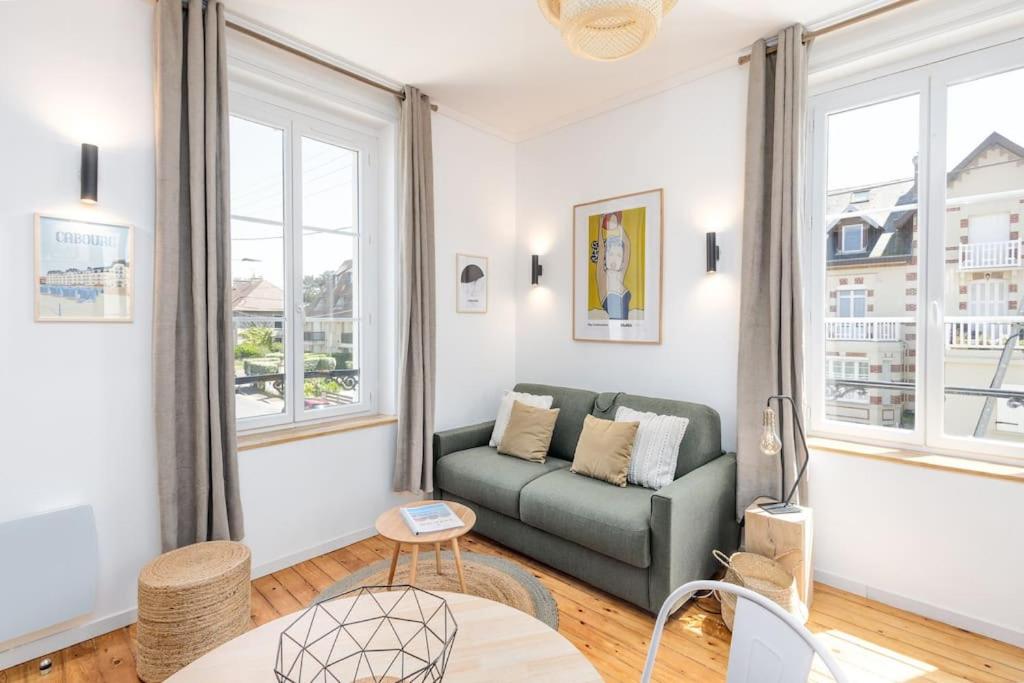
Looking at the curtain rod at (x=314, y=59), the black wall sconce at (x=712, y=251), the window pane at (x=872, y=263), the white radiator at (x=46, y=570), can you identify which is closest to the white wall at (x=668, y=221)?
the black wall sconce at (x=712, y=251)

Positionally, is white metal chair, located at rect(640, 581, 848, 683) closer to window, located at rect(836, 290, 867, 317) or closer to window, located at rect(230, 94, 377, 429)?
window, located at rect(836, 290, 867, 317)

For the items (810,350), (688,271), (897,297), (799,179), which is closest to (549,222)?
(688,271)

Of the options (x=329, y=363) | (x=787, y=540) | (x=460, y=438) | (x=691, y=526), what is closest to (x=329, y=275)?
(x=329, y=363)

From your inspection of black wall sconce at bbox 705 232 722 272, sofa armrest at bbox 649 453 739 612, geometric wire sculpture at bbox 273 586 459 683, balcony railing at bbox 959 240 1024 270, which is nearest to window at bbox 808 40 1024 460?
balcony railing at bbox 959 240 1024 270

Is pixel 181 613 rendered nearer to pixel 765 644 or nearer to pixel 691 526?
pixel 765 644

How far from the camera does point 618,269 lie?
343cm

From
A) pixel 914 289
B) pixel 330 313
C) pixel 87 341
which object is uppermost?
pixel 914 289

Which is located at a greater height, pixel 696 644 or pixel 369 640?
pixel 369 640

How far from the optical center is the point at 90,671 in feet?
6.44

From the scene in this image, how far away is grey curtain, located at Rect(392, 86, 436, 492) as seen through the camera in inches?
127

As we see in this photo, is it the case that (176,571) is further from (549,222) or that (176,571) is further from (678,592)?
(549,222)

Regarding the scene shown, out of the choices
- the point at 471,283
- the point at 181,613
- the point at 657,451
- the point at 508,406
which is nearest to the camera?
the point at 181,613

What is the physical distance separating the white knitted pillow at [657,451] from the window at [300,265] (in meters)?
1.85

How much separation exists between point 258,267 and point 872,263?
3394 millimetres
